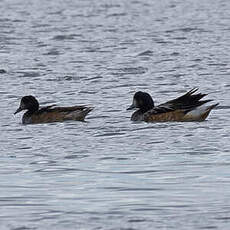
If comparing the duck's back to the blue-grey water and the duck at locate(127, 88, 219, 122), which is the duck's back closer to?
the blue-grey water

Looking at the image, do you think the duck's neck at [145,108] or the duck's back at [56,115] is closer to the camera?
the duck's back at [56,115]

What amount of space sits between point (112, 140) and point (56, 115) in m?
2.29

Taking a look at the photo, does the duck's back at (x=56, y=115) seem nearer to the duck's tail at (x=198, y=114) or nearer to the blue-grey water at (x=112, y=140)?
the blue-grey water at (x=112, y=140)

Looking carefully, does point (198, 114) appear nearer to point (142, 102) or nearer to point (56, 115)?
point (142, 102)

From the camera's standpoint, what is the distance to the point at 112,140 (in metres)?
16.3

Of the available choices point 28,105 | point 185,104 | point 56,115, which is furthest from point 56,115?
point 185,104

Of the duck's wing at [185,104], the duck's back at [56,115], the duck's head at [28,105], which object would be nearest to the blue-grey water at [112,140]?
the duck's back at [56,115]

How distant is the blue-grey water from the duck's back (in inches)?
5.2


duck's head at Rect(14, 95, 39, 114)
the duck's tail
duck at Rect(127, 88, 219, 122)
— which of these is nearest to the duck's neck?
duck at Rect(127, 88, 219, 122)

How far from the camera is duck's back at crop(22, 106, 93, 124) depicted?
726 inches

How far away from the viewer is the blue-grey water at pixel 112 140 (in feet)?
38.5

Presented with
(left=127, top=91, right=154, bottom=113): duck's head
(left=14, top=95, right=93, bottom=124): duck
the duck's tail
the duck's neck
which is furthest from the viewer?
(left=127, top=91, right=154, bottom=113): duck's head

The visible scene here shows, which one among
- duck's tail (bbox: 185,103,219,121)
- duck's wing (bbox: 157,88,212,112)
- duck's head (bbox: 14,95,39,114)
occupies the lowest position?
duck's tail (bbox: 185,103,219,121)

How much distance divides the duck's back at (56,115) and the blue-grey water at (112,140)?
133 mm
